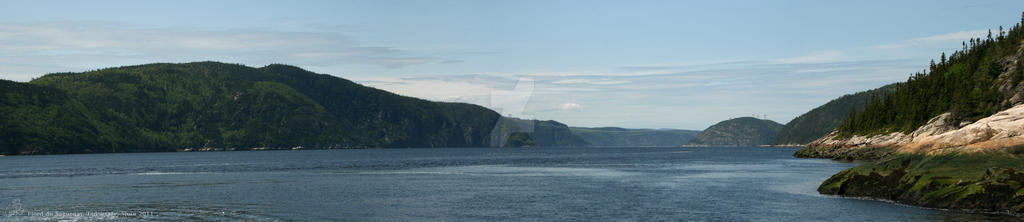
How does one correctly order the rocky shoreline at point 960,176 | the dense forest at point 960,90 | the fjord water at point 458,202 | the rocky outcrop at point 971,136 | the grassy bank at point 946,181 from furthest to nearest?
the dense forest at point 960,90 → the rocky outcrop at point 971,136 → the fjord water at point 458,202 → the rocky shoreline at point 960,176 → the grassy bank at point 946,181

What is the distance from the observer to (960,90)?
13712 cm

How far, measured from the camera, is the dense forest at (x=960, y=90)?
12081cm

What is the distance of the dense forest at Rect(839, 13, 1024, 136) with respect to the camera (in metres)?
121

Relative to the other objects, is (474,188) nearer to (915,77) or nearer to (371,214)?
(371,214)

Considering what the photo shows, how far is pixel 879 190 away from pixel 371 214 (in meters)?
36.9

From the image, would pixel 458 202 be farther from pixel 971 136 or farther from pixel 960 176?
pixel 971 136

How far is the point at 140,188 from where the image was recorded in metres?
72.6

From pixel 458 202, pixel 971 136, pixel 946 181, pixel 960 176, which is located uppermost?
pixel 971 136

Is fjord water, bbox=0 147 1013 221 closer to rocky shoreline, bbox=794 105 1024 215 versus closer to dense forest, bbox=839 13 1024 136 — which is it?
rocky shoreline, bbox=794 105 1024 215

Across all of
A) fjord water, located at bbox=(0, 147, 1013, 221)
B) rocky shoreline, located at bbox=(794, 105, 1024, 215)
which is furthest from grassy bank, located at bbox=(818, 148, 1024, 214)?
fjord water, located at bbox=(0, 147, 1013, 221)

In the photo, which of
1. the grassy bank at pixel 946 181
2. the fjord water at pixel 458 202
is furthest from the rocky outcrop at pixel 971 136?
the fjord water at pixel 458 202

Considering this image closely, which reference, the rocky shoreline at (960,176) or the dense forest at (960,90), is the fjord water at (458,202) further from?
the dense forest at (960,90)

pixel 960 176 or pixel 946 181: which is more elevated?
pixel 960 176

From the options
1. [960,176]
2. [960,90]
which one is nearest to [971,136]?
[960,176]
